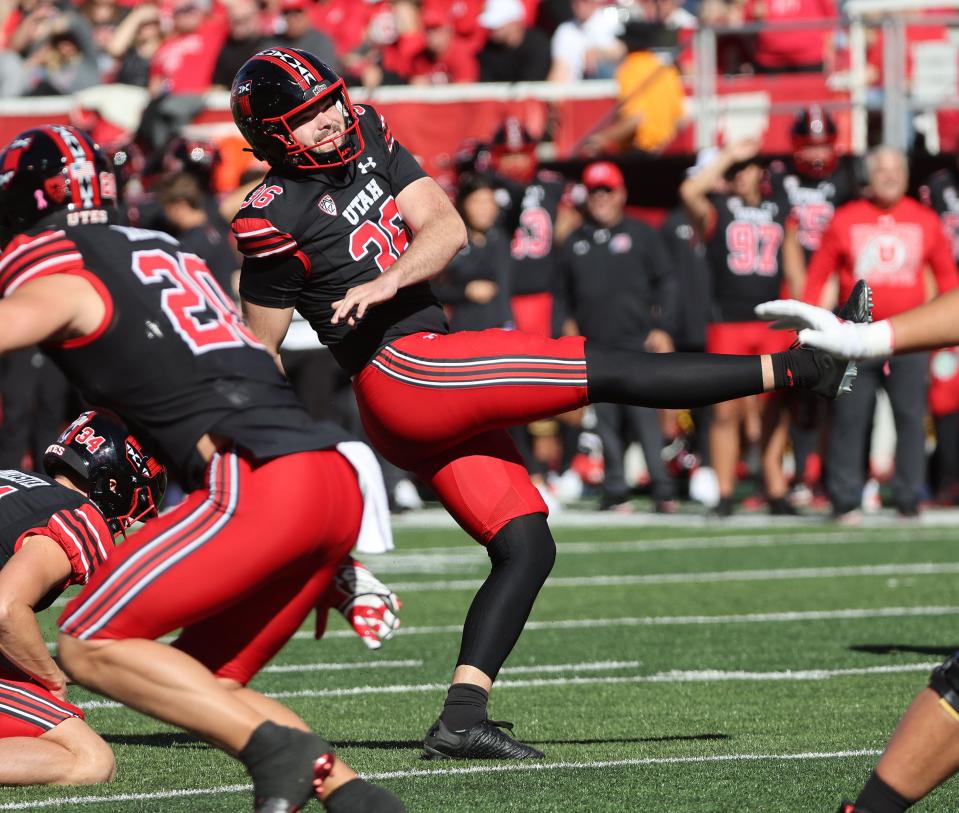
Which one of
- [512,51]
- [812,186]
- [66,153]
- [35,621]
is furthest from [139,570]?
[512,51]

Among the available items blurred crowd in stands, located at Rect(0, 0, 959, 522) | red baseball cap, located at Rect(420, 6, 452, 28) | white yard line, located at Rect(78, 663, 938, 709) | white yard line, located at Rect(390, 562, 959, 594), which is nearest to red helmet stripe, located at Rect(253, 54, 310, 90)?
white yard line, located at Rect(78, 663, 938, 709)

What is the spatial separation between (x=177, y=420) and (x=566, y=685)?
283cm

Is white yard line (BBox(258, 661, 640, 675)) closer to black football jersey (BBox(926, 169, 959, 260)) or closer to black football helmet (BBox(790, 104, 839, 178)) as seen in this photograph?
black football helmet (BBox(790, 104, 839, 178))

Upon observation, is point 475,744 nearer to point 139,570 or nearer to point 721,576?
point 139,570

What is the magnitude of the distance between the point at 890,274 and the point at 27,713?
7.58m

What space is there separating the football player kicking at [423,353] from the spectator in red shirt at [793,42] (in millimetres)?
9724

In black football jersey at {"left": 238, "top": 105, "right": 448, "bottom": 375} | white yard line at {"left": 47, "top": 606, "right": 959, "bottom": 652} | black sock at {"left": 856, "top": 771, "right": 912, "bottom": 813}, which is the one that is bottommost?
white yard line at {"left": 47, "top": 606, "right": 959, "bottom": 652}

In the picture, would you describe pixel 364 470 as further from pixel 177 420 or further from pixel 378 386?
pixel 378 386

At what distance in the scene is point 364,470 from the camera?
414cm

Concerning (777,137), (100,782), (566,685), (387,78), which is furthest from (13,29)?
(100,782)

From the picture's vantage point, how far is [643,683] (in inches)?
257

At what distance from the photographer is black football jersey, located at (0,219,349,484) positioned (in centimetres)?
404

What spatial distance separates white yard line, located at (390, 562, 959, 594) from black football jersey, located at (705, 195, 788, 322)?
3.10m

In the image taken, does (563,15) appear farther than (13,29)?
No
